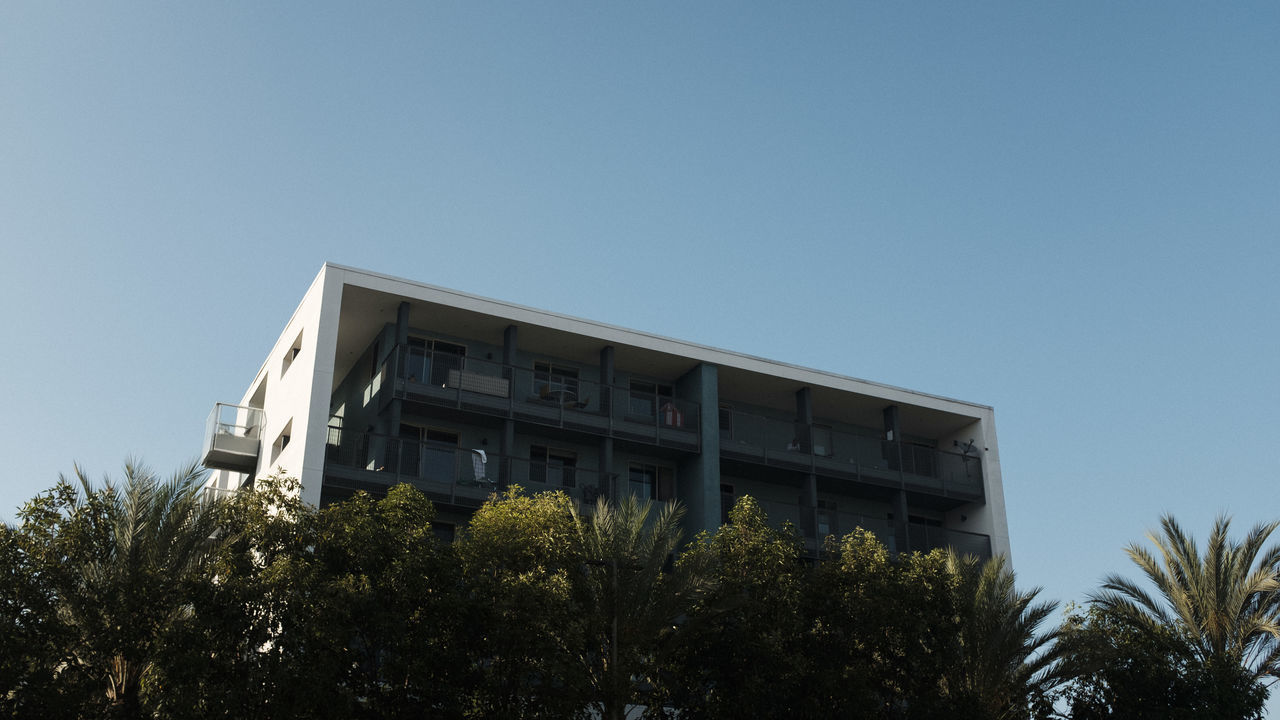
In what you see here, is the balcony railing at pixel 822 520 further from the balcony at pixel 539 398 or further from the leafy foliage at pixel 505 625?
the leafy foliage at pixel 505 625

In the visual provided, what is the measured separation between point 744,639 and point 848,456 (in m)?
14.6

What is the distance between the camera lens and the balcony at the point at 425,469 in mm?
28591

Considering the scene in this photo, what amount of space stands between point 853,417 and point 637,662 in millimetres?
17927

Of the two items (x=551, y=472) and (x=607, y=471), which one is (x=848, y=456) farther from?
(x=551, y=472)

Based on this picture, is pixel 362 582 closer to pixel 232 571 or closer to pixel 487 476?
pixel 232 571

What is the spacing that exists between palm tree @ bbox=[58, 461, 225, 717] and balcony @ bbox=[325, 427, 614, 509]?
23.7ft

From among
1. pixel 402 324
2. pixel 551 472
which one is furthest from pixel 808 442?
pixel 402 324

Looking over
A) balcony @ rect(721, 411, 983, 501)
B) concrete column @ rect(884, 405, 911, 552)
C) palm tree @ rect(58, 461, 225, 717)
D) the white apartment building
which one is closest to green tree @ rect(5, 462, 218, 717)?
palm tree @ rect(58, 461, 225, 717)

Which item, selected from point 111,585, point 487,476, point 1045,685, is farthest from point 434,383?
point 1045,685

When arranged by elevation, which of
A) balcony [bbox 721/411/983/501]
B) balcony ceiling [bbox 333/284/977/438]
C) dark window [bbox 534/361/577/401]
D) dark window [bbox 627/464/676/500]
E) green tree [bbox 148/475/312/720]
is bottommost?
green tree [bbox 148/475/312/720]

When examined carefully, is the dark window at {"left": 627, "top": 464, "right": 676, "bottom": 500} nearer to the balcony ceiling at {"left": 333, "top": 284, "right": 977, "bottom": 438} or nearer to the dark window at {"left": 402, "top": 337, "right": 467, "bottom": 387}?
the balcony ceiling at {"left": 333, "top": 284, "right": 977, "bottom": 438}

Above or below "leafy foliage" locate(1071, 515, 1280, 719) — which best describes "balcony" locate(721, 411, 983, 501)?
above

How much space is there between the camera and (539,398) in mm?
31734

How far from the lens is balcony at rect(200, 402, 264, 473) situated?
107ft
